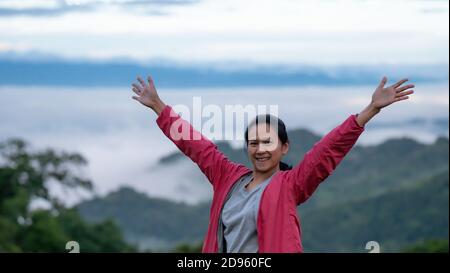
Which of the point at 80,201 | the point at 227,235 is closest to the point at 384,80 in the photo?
the point at 227,235

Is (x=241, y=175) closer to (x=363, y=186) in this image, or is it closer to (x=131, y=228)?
(x=131, y=228)

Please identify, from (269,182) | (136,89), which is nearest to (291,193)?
(269,182)

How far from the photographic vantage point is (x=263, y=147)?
179 inches

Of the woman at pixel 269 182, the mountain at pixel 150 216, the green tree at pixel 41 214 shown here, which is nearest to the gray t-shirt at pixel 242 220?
the woman at pixel 269 182

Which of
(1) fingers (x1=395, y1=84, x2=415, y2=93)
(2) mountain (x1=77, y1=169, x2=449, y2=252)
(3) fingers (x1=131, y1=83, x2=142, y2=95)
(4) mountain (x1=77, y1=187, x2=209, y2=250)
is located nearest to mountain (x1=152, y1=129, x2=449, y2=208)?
(2) mountain (x1=77, y1=169, x2=449, y2=252)

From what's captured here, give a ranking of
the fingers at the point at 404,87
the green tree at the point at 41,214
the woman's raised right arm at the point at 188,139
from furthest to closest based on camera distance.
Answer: the green tree at the point at 41,214, the woman's raised right arm at the point at 188,139, the fingers at the point at 404,87

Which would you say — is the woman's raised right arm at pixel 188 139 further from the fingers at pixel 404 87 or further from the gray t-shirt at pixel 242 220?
the fingers at pixel 404 87

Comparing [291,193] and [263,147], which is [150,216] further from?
[291,193]

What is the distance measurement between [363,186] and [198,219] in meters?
6.06

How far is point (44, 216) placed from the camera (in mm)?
27531

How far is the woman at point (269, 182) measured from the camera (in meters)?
4.35

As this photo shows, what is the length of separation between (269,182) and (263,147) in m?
0.15
